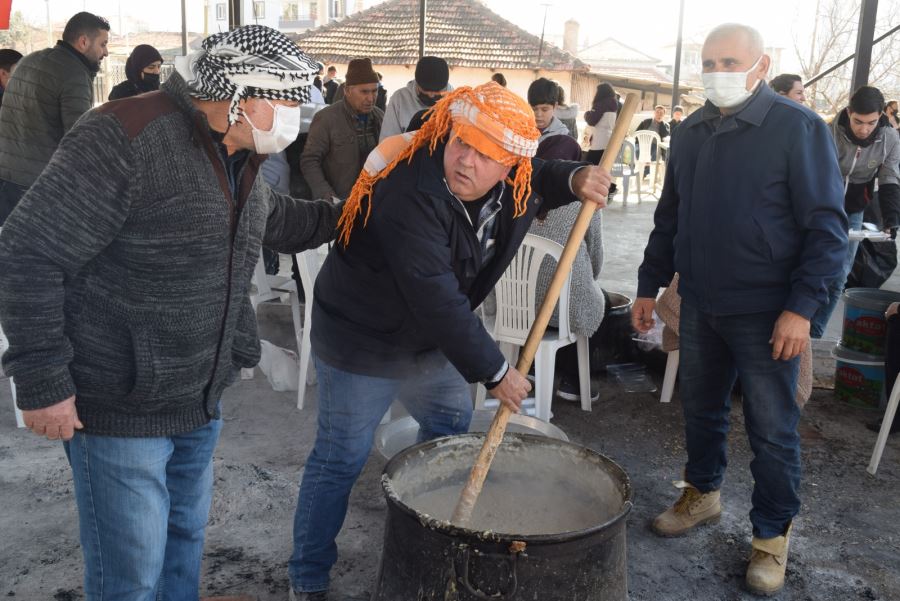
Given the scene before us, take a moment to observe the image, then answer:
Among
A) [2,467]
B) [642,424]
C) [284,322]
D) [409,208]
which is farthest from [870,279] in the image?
[2,467]

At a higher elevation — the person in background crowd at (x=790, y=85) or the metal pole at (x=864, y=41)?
the metal pole at (x=864, y=41)

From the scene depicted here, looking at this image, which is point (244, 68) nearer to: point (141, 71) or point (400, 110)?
point (400, 110)

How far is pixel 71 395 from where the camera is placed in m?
1.76

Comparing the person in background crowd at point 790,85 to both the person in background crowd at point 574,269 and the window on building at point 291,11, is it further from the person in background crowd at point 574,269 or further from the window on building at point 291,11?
the window on building at point 291,11

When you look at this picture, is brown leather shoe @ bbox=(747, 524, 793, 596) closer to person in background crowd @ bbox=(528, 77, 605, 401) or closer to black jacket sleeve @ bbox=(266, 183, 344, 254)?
person in background crowd @ bbox=(528, 77, 605, 401)

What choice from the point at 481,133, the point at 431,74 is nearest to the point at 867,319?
the point at 431,74

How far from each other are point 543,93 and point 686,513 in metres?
3.11

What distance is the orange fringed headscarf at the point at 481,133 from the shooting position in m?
2.05

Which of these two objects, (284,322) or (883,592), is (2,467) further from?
(883,592)

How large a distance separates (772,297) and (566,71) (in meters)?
21.9

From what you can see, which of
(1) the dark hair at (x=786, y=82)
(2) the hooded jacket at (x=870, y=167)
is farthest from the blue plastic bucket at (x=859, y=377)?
(1) the dark hair at (x=786, y=82)

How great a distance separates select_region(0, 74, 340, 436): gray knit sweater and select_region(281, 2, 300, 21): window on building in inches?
1874

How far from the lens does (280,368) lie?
4.72m

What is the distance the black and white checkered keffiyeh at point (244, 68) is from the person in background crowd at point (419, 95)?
3802 mm
